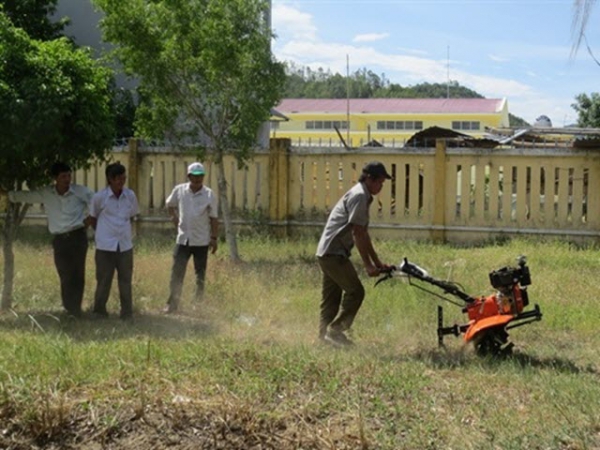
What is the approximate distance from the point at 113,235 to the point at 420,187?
25.1 feet

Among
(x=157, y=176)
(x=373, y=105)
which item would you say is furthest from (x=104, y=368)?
(x=373, y=105)

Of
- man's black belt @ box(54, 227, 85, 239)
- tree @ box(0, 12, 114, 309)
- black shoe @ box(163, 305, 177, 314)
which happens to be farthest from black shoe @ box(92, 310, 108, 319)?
tree @ box(0, 12, 114, 309)

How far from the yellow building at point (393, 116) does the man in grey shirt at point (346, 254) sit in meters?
40.8

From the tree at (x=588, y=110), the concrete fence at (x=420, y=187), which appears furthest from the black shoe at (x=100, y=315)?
the tree at (x=588, y=110)

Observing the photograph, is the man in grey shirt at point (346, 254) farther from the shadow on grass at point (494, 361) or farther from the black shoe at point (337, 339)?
the shadow on grass at point (494, 361)

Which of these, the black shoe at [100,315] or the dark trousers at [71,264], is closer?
the dark trousers at [71,264]

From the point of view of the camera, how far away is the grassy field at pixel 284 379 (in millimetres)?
5227

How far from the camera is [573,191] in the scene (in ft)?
46.8

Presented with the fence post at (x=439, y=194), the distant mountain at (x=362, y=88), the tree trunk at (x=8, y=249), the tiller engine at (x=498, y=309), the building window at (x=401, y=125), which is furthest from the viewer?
the distant mountain at (x=362, y=88)

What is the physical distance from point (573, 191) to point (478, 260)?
2.88 metres

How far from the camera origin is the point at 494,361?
23.3ft

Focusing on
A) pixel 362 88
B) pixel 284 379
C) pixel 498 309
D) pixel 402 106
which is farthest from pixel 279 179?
pixel 362 88

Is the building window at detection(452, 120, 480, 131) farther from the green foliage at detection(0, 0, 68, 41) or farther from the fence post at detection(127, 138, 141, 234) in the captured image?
the fence post at detection(127, 138, 141, 234)

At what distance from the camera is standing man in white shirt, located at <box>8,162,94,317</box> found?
856cm
